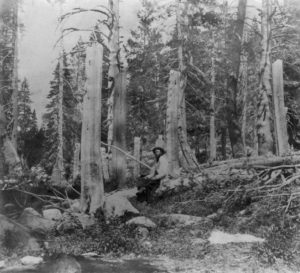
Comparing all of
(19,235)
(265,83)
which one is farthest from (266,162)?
(19,235)

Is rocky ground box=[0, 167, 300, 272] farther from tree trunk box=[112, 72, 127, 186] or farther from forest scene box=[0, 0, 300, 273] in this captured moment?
tree trunk box=[112, 72, 127, 186]

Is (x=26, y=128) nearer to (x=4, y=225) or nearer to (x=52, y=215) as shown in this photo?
(x=52, y=215)

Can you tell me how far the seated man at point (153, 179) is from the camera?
9586 mm

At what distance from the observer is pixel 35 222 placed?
7141 millimetres

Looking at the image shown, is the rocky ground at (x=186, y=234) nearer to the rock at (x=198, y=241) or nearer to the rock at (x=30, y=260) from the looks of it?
the rock at (x=198, y=241)

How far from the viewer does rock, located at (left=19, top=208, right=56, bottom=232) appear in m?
7.00

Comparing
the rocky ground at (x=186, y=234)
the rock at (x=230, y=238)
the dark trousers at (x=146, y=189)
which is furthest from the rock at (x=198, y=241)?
the dark trousers at (x=146, y=189)

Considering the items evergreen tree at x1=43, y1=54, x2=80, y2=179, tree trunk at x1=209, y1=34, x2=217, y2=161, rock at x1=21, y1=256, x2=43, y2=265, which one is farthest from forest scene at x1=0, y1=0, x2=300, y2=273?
evergreen tree at x1=43, y1=54, x2=80, y2=179

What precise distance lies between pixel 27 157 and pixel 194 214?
559 centimetres

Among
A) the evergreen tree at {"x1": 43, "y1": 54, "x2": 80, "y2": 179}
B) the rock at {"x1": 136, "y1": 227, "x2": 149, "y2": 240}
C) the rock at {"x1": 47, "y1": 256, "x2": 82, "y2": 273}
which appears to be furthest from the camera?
the evergreen tree at {"x1": 43, "y1": 54, "x2": 80, "y2": 179}

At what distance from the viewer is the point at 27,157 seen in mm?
11320

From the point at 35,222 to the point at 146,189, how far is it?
320 centimetres

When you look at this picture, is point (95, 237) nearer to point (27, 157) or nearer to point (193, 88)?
point (27, 157)

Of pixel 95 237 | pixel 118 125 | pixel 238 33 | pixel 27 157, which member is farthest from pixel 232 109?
pixel 95 237
